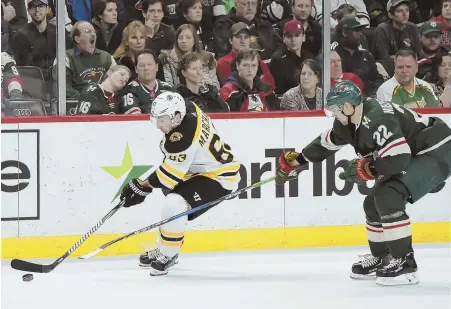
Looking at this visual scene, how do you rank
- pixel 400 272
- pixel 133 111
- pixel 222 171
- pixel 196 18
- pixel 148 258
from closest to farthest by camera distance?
pixel 400 272, pixel 222 171, pixel 148 258, pixel 133 111, pixel 196 18

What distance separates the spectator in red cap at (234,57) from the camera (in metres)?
6.96

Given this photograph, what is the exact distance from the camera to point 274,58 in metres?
7.11

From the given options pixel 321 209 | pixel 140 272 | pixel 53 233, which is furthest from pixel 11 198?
pixel 321 209

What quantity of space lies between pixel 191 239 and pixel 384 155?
5.49 ft

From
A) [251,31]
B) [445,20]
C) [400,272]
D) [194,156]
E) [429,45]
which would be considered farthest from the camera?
[445,20]

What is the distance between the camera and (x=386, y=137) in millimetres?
5406

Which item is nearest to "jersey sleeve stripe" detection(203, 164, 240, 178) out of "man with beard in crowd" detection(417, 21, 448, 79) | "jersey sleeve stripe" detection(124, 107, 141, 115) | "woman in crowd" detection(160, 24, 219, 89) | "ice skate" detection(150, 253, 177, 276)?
"ice skate" detection(150, 253, 177, 276)

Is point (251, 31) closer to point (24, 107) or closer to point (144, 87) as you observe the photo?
point (144, 87)

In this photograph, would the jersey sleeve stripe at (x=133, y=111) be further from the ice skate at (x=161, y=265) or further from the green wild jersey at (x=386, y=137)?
the green wild jersey at (x=386, y=137)

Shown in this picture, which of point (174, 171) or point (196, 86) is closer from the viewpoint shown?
point (174, 171)

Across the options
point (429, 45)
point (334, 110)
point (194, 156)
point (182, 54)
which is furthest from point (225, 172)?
point (429, 45)

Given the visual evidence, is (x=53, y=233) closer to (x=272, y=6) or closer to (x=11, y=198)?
(x=11, y=198)

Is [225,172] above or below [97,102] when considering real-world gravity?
below

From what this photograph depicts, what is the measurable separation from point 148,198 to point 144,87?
0.69 m
